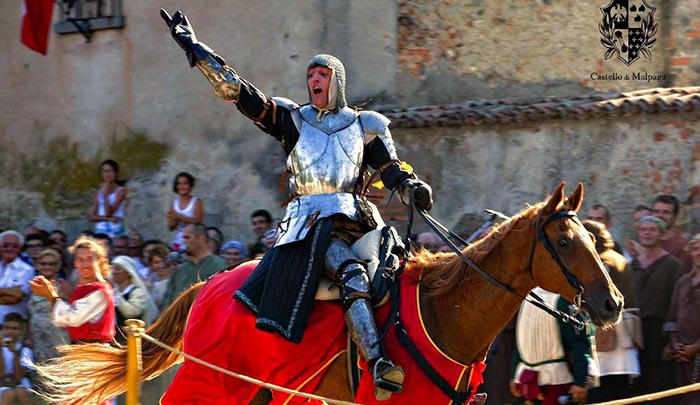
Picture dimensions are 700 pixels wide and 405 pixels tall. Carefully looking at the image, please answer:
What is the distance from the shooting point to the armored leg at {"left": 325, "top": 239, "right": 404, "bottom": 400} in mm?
5668

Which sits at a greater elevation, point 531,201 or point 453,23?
point 453,23

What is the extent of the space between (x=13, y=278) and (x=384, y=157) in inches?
181

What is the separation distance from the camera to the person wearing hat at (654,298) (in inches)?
305

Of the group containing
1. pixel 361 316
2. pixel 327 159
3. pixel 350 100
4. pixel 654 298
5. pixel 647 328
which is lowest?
pixel 647 328

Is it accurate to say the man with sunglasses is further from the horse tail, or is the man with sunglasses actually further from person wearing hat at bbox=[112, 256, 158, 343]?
the horse tail

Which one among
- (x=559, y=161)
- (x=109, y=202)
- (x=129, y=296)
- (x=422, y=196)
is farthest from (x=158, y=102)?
(x=422, y=196)

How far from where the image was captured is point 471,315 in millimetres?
5887

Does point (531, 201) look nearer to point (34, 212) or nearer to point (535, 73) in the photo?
point (535, 73)

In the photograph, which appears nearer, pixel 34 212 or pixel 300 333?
pixel 300 333

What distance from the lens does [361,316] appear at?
19.1 ft

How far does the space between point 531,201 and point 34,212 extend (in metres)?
5.96

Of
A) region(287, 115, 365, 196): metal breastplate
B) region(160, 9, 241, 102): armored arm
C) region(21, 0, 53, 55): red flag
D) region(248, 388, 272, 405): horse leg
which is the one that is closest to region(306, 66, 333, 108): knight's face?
region(287, 115, 365, 196): metal breastplate

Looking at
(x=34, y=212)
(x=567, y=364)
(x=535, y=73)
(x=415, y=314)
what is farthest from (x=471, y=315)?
(x=34, y=212)

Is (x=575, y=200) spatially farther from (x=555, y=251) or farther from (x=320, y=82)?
(x=320, y=82)
